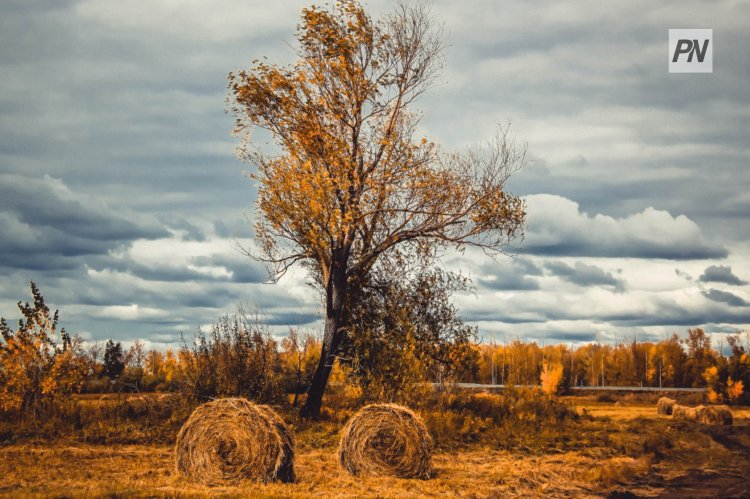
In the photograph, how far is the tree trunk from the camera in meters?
25.8

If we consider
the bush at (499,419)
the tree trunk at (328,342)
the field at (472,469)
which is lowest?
the field at (472,469)

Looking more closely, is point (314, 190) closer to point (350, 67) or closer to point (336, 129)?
point (336, 129)

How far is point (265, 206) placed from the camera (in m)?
25.8

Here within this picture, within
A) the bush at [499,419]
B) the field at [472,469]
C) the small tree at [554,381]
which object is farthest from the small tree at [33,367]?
the small tree at [554,381]

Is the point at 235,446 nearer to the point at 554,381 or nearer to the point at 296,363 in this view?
the point at 296,363

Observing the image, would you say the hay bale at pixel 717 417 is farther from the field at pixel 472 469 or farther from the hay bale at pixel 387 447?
the hay bale at pixel 387 447

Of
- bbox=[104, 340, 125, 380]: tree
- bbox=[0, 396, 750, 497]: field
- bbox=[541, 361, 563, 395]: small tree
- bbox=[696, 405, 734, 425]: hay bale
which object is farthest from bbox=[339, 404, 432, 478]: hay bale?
bbox=[541, 361, 563, 395]: small tree

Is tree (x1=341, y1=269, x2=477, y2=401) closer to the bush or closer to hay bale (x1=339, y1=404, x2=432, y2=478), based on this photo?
the bush

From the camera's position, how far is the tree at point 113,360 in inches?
1698

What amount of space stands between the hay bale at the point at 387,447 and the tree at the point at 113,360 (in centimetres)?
2897

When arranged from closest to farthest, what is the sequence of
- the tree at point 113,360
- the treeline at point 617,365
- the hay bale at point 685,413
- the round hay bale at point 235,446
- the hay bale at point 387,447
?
the round hay bale at point 235,446, the hay bale at point 387,447, the hay bale at point 685,413, the tree at point 113,360, the treeline at point 617,365

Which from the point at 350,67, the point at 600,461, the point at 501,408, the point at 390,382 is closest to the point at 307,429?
the point at 390,382

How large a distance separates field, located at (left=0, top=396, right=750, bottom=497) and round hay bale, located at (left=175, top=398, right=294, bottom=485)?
1.36 ft

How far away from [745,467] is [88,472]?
16901 mm
